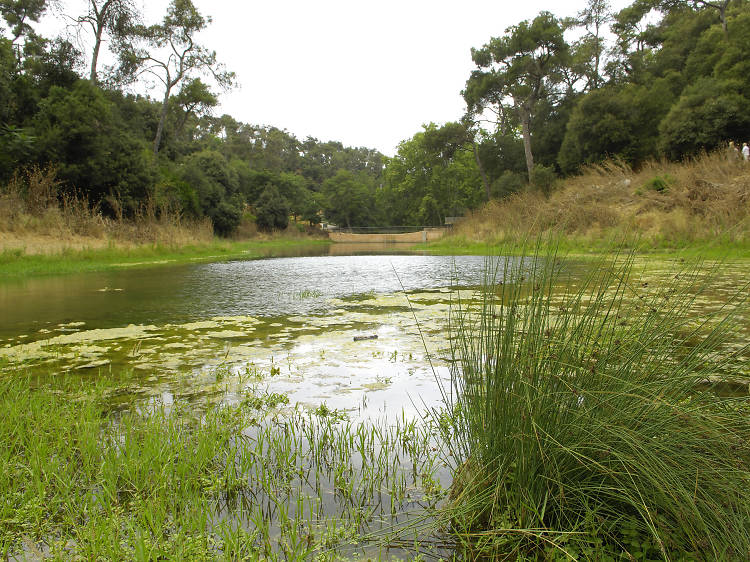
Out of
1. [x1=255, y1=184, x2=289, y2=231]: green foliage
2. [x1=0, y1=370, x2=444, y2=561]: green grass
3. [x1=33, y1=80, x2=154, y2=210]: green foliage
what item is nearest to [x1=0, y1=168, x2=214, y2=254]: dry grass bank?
[x1=33, y1=80, x2=154, y2=210]: green foliage

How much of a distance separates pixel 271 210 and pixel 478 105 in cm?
1718

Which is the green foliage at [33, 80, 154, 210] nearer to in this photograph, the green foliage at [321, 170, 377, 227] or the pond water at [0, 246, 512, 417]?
the pond water at [0, 246, 512, 417]

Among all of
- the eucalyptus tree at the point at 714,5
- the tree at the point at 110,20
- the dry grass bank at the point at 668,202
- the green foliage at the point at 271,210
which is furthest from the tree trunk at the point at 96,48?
the eucalyptus tree at the point at 714,5

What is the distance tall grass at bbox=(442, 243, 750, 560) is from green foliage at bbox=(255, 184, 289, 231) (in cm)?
3490

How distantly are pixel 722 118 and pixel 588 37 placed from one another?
58.2 ft

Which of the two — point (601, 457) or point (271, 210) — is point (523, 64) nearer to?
point (271, 210)

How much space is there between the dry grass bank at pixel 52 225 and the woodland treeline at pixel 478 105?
994 millimetres

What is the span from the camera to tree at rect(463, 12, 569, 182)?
84.4 ft

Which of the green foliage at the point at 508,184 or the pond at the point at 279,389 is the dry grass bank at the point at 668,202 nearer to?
the pond at the point at 279,389

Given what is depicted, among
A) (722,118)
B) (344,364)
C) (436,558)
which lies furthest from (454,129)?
(436,558)

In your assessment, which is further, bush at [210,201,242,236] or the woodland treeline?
bush at [210,201,242,236]

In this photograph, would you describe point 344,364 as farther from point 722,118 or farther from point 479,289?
point 722,118

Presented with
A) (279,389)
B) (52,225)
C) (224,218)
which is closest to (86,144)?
(52,225)

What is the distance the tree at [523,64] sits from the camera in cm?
2573
